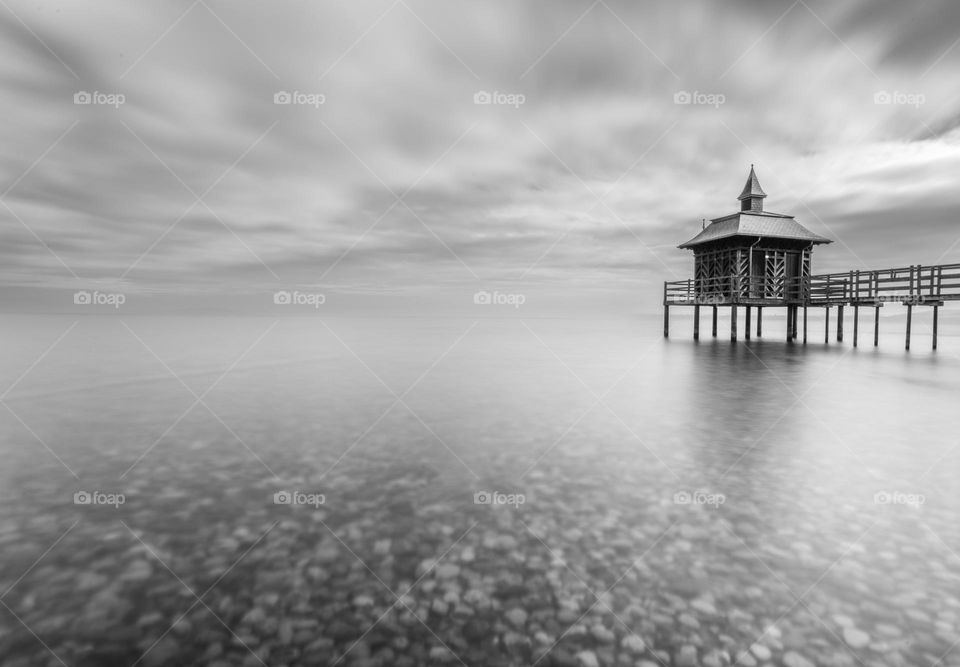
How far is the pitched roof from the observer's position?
33375 mm

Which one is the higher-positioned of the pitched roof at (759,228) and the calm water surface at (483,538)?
the pitched roof at (759,228)

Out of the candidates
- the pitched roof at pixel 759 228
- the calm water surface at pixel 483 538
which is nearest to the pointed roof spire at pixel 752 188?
the pitched roof at pixel 759 228

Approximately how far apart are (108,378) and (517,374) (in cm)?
1842

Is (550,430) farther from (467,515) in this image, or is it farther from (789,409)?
(789,409)

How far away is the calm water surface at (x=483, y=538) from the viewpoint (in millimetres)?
4145

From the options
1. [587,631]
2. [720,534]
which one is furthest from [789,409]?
[587,631]

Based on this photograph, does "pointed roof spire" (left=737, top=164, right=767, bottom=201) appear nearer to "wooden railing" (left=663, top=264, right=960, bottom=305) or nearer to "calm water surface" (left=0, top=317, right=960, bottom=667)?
"wooden railing" (left=663, top=264, right=960, bottom=305)

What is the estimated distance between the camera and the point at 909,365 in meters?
25.3

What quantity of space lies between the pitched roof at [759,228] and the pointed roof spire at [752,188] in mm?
1904

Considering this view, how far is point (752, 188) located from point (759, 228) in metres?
5.81

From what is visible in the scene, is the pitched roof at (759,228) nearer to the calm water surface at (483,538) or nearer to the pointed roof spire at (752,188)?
the pointed roof spire at (752,188)

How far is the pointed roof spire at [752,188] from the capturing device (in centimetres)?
3744

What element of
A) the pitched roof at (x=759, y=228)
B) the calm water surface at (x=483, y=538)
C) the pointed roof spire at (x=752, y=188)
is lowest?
the calm water surface at (x=483, y=538)

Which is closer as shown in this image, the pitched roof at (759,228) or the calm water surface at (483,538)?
the calm water surface at (483,538)
